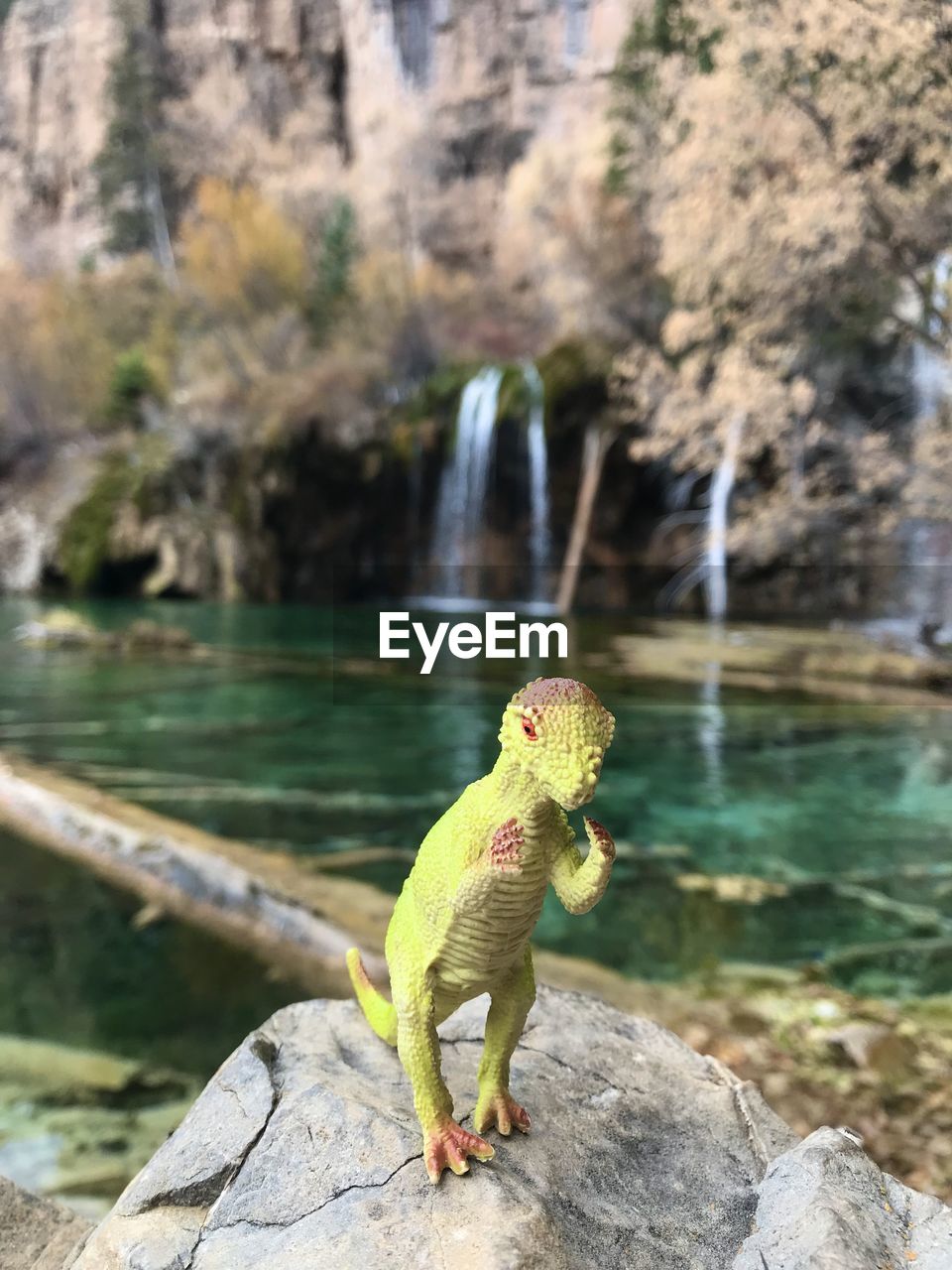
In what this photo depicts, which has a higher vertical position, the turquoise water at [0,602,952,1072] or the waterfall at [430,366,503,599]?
the waterfall at [430,366,503,599]

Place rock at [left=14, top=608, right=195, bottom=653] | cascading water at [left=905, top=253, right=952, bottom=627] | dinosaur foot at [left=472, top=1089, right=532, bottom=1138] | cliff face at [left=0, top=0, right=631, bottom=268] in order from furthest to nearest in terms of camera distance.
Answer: cliff face at [left=0, top=0, right=631, bottom=268], rock at [left=14, top=608, right=195, bottom=653], cascading water at [left=905, top=253, right=952, bottom=627], dinosaur foot at [left=472, top=1089, right=532, bottom=1138]

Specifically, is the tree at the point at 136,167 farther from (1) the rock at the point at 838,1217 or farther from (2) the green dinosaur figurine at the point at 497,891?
(1) the rock at the point at 838,1217

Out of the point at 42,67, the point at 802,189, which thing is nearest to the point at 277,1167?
the point at 802,189

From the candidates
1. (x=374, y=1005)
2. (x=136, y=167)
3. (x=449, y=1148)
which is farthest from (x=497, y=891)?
(x=136, y=167)

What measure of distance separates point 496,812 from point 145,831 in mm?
3805

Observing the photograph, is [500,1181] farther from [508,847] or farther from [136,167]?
[136,167]

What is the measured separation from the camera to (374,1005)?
1755 millimetres

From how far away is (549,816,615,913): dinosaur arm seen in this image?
1245 mm

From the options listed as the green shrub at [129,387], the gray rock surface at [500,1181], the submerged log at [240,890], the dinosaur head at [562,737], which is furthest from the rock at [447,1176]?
the green shrub at [129,387]

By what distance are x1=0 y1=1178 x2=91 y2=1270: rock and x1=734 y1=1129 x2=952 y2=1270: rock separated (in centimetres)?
136

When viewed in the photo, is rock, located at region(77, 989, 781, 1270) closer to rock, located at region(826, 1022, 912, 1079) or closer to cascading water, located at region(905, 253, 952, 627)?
rock, located at region(826, 1022, 912, 1079)

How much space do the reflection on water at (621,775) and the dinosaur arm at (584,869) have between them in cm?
95

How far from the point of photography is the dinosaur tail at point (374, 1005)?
172 centimetres
